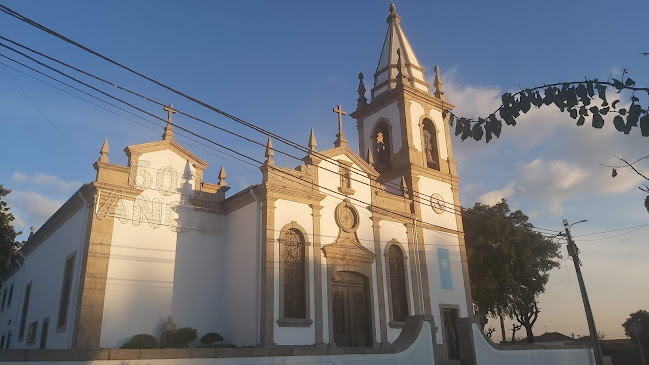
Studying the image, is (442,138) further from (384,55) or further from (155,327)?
(155,327)

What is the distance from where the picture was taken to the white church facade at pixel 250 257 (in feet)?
60.1

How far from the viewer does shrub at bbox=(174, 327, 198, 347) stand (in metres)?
18.3

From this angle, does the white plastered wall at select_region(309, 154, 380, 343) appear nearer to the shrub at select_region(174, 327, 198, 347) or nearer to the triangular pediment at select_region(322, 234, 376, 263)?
the triangular pediment at select_region(322, 234, 376, 263)

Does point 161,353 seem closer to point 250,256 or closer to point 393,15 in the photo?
point 250,256

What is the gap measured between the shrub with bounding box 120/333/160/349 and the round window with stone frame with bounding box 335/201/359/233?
28.1 feet

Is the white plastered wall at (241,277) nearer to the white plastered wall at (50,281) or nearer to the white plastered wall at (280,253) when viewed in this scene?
the white plastered wall at (280,253)

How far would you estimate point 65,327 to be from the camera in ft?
58.4

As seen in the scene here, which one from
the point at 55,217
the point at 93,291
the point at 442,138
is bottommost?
the point at 93,291

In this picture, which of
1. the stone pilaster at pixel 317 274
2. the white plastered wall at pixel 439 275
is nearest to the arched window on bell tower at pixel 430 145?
the white plastered wall at pixel 439 275

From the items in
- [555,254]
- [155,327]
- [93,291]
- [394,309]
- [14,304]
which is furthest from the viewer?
[555,254]

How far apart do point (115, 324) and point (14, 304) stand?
12.5 m

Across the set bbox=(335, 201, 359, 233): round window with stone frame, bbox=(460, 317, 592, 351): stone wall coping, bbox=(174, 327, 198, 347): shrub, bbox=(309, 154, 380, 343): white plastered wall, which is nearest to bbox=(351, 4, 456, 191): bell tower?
bbox=(309, 154, 380, 343): white plastered wall

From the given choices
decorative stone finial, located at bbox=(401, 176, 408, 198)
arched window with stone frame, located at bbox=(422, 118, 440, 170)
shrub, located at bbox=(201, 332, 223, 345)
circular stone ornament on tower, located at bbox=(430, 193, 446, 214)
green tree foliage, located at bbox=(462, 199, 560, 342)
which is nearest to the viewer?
shrub, located at bbox=(201, 332, 223, 345)

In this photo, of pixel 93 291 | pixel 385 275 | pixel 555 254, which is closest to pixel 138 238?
pixel 93 291
